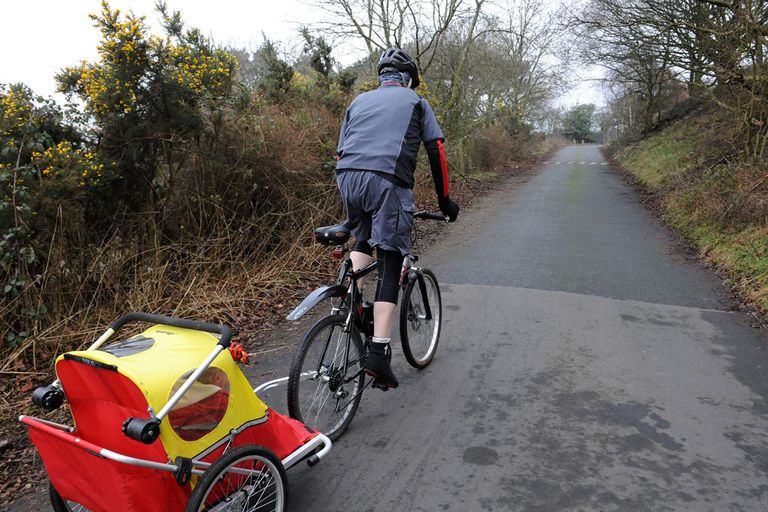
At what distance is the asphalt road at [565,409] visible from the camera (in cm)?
267

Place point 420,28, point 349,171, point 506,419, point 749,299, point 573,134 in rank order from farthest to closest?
point 573,134 < point 420,28 < point 749,299 < point 506,419 < point 349,171

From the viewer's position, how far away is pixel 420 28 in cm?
1623

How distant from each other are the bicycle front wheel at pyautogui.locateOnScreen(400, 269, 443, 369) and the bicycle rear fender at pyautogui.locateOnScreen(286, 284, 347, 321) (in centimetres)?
76

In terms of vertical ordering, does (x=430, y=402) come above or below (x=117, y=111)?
below

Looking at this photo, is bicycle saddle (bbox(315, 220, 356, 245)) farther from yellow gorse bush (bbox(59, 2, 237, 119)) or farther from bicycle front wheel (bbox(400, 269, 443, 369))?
yellow gorse bush (bbox(59, 2, 237, 119))

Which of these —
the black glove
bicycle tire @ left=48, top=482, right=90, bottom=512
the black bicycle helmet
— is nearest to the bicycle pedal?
the black glove

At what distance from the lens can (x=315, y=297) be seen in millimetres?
2973

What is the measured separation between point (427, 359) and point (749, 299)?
393 centimetres

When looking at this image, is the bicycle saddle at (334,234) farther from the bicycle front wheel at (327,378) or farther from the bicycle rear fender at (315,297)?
the bicycle front wheel at (327,378)

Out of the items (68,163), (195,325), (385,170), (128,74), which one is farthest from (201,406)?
(128,74)

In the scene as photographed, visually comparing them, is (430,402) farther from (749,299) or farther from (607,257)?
(607,257)

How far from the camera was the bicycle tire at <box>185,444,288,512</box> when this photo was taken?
6.43ft

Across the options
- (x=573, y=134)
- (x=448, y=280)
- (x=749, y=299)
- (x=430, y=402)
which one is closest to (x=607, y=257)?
(x=749, y=299)

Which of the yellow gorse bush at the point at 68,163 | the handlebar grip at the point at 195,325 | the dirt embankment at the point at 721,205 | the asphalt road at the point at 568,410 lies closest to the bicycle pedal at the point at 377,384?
the asphalt road at the point at 568,410
